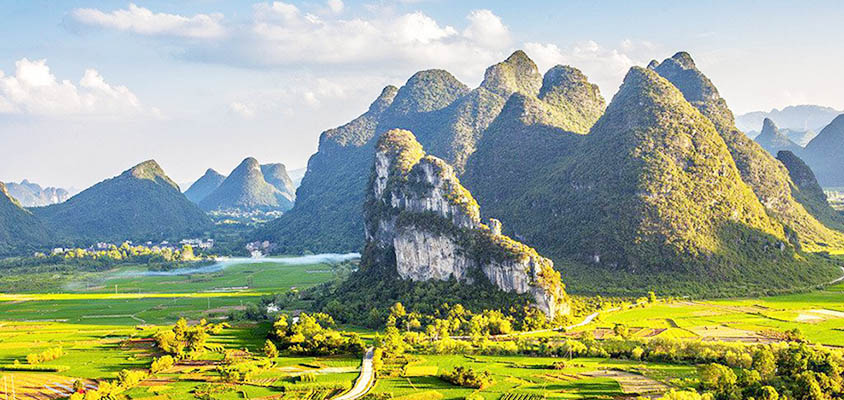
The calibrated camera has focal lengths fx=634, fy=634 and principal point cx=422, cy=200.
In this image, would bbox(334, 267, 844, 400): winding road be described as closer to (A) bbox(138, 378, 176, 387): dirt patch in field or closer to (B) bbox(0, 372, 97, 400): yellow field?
(A) bbox(138, 378, 176, 387): dirt patch in field

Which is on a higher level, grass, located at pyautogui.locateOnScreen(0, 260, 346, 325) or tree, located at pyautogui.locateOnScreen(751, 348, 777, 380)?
grass, located at pyautogui.locateOnScreen(0, 260, 346, 325)

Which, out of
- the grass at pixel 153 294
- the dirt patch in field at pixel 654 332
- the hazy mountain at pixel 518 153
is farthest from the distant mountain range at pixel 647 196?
the grass at pixel 153 294

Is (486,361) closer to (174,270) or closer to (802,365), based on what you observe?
(802,365)

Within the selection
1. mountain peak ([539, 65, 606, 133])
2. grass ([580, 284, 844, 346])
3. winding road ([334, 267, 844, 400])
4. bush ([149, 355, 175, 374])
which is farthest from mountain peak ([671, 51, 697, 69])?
bush ([149, 355, 175, 374])

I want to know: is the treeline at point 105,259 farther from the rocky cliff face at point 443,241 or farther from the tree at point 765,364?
the tree at point 765,364

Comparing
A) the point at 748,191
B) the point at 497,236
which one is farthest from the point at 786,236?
the point at 497,236
